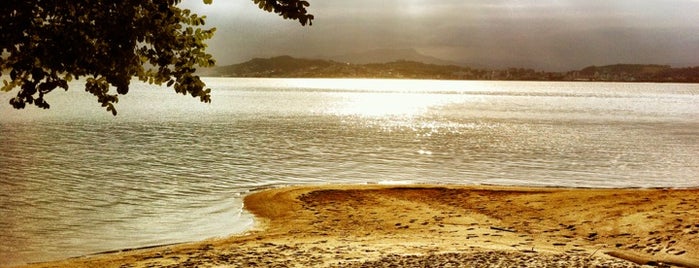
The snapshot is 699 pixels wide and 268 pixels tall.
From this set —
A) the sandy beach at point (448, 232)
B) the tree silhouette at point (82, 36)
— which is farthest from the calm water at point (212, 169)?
the tree silhouette at point (82, 36)

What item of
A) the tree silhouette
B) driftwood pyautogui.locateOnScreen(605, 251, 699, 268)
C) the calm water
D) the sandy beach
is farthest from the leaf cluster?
the calm water

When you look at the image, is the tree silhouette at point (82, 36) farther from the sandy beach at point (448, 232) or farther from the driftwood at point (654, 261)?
the driftwood at point (654, 261)

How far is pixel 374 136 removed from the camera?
2677 inches

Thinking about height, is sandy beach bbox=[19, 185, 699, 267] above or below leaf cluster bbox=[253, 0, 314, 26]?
below

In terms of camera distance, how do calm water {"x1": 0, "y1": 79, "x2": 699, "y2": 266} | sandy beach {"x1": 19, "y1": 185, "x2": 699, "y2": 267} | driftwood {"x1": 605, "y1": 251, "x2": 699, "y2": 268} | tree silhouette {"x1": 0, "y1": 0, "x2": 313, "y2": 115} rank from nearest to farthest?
1. tree silhouette {"x1": 0, "y1": 0, "x2": 313, "y2": 115}
2. driftwood {"x1": 605, "y1": 251, "x2": 699, "y2": 268}
3. sandy beach {"x1": 19, "y1": 185, "x2": 699, "y2": 267}
4. calm water {"x1": 0, "y1": 79, "x2": 699, "y2": 266}

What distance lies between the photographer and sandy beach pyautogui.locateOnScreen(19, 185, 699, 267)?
1509cm

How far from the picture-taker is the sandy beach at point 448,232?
15094mm

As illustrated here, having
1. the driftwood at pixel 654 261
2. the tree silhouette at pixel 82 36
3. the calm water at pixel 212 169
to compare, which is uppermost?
the tree silhouette at pixel 82 36

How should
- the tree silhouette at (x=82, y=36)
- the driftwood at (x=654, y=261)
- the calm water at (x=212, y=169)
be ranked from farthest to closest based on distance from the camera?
the calm water at (x=212, y=169) → the driftwood at (x=654, y=261) → the tree silhouette at (x=82, y=36)

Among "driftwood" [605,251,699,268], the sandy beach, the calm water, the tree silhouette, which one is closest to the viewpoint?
the tree silhouette

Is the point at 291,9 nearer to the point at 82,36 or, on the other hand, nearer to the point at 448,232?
the point at 82,36

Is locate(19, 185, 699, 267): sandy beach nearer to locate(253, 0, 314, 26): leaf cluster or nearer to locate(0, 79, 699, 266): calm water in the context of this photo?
locate(0, 79, 699, 266): calm water

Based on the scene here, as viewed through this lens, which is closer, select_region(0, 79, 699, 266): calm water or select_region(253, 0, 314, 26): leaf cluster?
select_region(253, 0, 314, 26): leaf cluster

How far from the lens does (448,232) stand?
1991 centimetres
